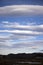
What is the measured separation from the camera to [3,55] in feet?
20.4

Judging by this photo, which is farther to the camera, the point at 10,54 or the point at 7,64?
the point at 7,64

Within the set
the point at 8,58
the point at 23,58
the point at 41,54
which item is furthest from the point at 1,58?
the point at 41,54

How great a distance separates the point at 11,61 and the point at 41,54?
106cm

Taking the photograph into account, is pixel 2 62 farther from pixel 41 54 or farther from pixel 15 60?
pixel 41 54

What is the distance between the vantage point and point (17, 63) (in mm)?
6320

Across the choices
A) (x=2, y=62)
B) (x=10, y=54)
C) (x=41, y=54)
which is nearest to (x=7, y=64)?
(x=2, y=62)

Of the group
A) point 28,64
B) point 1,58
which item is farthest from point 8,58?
point 28,64

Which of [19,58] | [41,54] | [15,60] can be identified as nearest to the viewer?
[41,54]

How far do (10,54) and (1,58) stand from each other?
0.40 metres

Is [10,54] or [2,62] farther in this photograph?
[2,62]

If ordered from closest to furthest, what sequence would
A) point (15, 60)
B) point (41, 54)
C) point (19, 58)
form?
point (41, 54) → point (15, 60) → point (19, 58)

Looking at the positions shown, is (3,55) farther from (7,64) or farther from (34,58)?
(34,58)

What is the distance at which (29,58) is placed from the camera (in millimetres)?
6699

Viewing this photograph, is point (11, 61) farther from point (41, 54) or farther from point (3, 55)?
point (41, 54)
